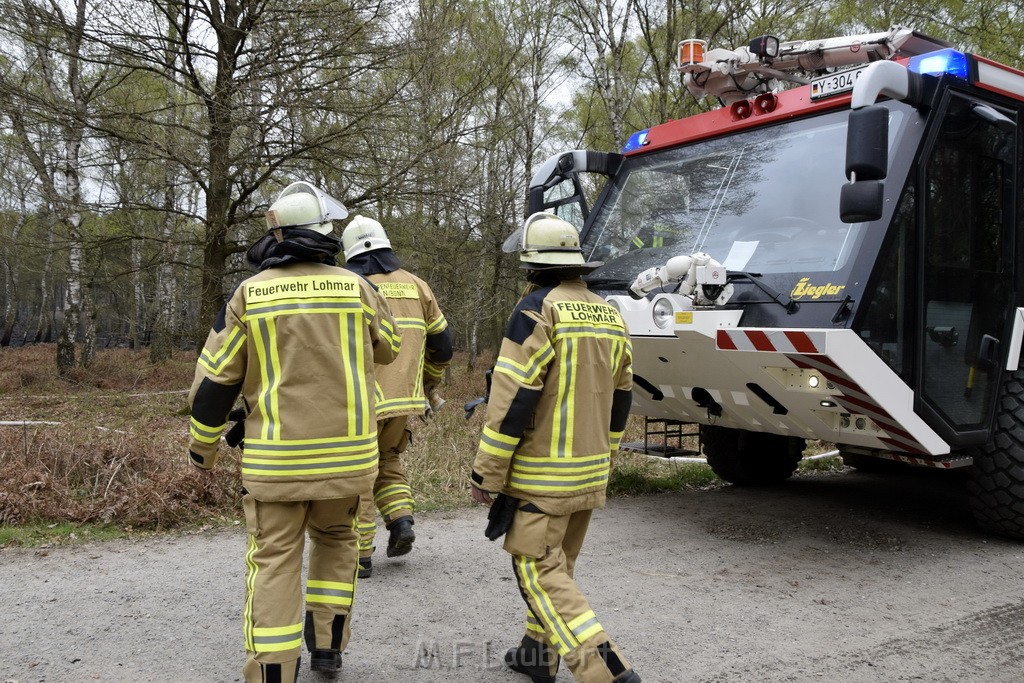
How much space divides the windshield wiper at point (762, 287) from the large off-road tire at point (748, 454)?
2.59 meters

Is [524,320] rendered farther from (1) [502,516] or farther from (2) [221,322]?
(2) [221,322]

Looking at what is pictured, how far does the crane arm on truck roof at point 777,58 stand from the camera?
5.79 meters

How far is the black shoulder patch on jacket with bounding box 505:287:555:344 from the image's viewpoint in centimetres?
322

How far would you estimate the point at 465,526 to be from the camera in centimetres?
598

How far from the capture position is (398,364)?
16.1 ft

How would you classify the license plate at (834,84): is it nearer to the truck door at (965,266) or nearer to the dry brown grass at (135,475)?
the truck door at (965,266)

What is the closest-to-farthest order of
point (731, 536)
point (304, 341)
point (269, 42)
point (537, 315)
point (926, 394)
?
1. point (304, 341)
2. point (537, 315)
3. point (926, 394)
4. point (731, 536)
5. point (269, 42)

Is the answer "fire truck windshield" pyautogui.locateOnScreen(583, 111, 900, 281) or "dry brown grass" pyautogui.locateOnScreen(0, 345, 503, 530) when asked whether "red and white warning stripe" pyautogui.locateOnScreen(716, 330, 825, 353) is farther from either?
"dry brown grass" pyautogui.locateOnScreen(0, 345, 503, 530)

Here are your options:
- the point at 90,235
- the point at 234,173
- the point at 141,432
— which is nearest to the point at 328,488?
the point at 141,432

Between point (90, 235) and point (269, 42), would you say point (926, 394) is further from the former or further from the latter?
point (90, 235)

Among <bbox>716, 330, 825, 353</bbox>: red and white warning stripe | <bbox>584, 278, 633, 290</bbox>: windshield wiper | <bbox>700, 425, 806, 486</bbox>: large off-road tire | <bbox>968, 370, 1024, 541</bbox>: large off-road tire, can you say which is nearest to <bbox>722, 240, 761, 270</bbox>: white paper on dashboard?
<bbox>716, 330, 825, 353</bbox>: red and white warning stripe

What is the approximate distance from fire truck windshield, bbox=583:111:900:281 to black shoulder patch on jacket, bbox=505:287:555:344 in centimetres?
218

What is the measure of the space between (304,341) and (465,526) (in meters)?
3.29

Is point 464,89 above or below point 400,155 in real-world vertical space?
above
